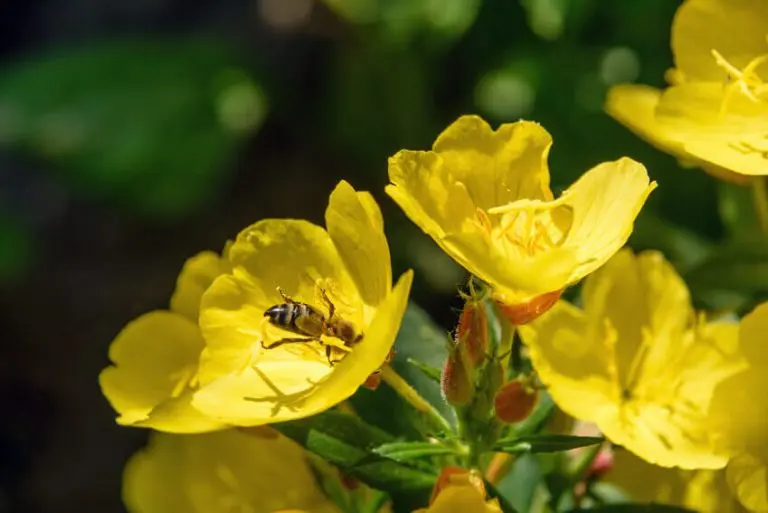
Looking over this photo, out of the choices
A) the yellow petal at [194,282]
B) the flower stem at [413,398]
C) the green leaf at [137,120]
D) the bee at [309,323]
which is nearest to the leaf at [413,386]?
the flower stem at [413,398]

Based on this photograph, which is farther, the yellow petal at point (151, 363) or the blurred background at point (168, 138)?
the blurred background at point (168, 138)

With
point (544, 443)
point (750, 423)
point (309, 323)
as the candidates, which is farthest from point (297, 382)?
point (750, 423)

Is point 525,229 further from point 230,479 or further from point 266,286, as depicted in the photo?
point 230,479

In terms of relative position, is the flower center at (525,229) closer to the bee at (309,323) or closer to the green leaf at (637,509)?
the bee at (309,323)

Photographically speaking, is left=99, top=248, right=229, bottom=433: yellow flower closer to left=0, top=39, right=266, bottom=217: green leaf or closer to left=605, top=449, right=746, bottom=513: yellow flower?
left=605, top=449, right=746, bottom=513: yellow flower

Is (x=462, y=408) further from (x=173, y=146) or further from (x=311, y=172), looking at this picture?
(x=311, y=172)

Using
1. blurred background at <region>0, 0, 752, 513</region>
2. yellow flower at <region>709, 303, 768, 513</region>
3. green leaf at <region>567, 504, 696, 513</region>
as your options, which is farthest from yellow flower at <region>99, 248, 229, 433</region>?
blurred background at <region>0, 0, 752, 513</region>

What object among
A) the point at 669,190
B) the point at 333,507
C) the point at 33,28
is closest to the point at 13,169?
the point at 33,28
